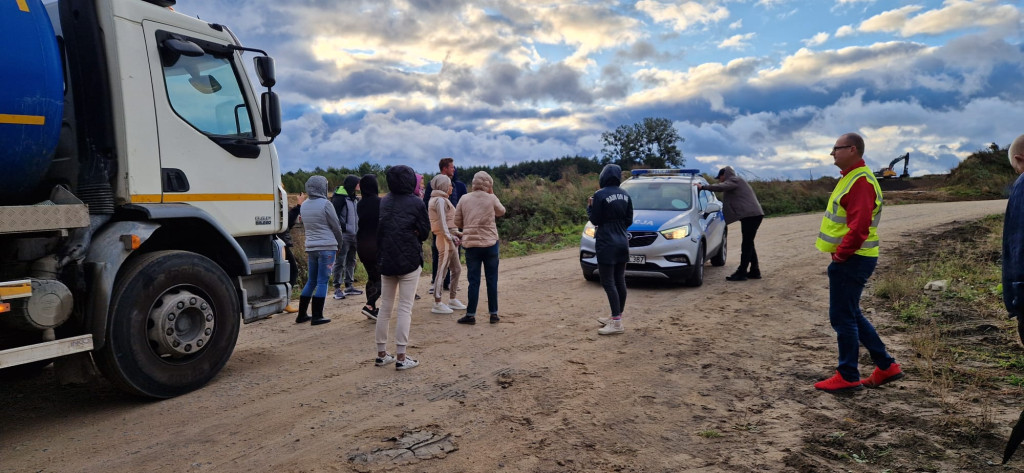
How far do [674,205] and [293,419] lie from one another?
7758mm

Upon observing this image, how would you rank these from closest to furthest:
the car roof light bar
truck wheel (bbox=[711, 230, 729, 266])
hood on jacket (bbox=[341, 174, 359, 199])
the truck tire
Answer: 1. the truck tire
2. hood on jacket (bbox=[341, 174, 359, 199])
3. the car roof light bar
4. truck wheel (bbox=[711, 230, 729, 266])

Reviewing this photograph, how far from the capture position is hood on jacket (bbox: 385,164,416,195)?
6.06 m

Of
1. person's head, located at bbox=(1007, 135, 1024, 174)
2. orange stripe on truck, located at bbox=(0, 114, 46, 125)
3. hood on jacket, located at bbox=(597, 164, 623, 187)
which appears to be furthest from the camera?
hood on jacket, located at bbox=(597, 164, 623, 187)

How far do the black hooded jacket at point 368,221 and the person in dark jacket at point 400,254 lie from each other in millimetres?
1792

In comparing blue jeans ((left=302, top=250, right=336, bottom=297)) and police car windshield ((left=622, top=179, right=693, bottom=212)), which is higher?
police car windshield ((left=622, top=179, right=693, bottom=212))

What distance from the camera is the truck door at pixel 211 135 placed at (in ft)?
17.3

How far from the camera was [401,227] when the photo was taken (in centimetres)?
594

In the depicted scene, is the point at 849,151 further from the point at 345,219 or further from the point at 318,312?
the point at 345,219

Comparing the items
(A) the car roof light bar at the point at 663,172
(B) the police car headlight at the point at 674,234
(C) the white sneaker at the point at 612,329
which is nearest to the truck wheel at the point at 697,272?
(B) the police car headlight at the point at 674,234

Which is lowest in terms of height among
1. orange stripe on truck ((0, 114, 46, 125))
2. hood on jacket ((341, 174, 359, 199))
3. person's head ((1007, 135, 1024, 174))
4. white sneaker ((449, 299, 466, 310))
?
white sneaker ((449, 299, 466, 310))

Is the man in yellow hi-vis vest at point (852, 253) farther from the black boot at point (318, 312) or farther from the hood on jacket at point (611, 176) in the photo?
the black boot at point (318, 312)

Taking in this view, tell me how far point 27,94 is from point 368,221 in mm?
3970

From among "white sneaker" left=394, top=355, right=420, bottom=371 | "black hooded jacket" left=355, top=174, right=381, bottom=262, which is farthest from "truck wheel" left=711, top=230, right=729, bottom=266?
"white sneaker" left=394, top=355, right=420, bottom=371

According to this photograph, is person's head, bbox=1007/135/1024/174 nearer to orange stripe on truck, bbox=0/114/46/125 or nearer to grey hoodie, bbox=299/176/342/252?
orange stripe on truck, bbox=0/114/46/125
